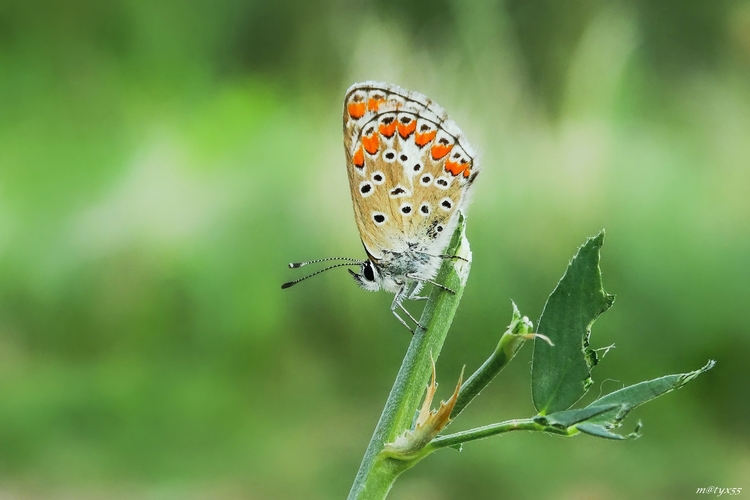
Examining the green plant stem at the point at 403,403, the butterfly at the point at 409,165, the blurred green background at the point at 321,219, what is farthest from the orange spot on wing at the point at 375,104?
the blurred green background at the point at 321,219

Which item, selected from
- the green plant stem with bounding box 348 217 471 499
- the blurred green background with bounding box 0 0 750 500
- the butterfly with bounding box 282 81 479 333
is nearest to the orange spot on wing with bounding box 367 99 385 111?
the butterfly with bounding box 282 81 479 333

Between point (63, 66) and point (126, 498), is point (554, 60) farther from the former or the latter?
point (126, 498)

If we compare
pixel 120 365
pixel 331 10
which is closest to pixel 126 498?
pixel 120 365

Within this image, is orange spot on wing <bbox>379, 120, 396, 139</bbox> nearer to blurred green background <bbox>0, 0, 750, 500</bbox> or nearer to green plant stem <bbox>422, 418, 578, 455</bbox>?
green plant stem <bbox>422, 418, 578, 455</bbox>

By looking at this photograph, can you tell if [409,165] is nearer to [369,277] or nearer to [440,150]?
[440,150]

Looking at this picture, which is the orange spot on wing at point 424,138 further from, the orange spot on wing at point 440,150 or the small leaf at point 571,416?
the small leaf at point 571,416
